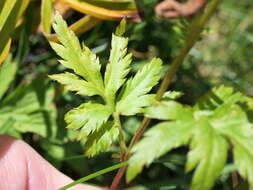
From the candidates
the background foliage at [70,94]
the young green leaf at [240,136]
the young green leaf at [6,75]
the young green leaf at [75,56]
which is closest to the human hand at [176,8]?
the background foliage at [70,94]

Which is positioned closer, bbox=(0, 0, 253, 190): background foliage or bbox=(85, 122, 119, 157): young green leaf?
bbox=(85, 122, 119, 157): young green leaf

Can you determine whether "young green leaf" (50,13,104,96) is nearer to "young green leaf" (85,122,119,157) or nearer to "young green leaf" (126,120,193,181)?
"young green leaf" (85,122,119,157)

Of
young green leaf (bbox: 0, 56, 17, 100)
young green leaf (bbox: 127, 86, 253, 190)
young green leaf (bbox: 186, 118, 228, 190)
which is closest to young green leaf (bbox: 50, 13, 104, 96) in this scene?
young green leaf (bbox: 127, 86, 253, 190)

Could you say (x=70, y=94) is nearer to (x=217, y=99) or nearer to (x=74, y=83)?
(x=74, y=83)

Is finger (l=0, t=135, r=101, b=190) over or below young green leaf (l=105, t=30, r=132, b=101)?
below

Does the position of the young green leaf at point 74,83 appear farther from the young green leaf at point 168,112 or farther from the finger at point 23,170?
the finger at point 23,170

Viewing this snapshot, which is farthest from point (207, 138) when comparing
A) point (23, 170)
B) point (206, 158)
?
point (23, 170)
